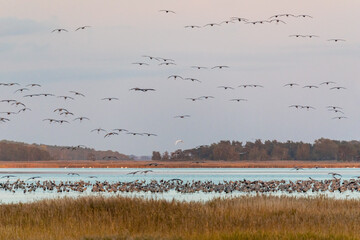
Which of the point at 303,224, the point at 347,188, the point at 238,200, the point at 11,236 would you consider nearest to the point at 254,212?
the point at 303,224

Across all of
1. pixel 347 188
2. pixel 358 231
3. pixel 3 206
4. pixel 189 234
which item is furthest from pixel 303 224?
pixel 347 188

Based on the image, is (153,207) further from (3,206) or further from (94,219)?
(3,206)

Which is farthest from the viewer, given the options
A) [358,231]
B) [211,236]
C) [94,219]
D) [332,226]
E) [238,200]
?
[238,200]

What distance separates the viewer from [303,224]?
27.6 m

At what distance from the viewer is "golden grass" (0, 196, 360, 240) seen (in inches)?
931

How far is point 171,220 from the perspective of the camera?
93.9ft

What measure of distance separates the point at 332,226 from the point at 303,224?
119 centimetres

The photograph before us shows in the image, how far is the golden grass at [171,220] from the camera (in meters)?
23.7

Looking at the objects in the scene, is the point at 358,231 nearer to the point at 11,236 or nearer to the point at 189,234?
the point at 189,234

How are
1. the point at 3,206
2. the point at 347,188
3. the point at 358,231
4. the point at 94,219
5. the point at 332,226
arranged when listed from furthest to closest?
the point at 347,188 < the point at 3,206 < the point at 94,219 < the point at 332,226 < the point at 358,231

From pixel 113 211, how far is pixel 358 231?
11751 mm

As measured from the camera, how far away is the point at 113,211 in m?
31.3

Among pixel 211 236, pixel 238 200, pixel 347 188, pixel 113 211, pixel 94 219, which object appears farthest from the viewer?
pixel 347 188

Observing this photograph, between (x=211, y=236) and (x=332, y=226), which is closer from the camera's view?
(x=211, y=236)
